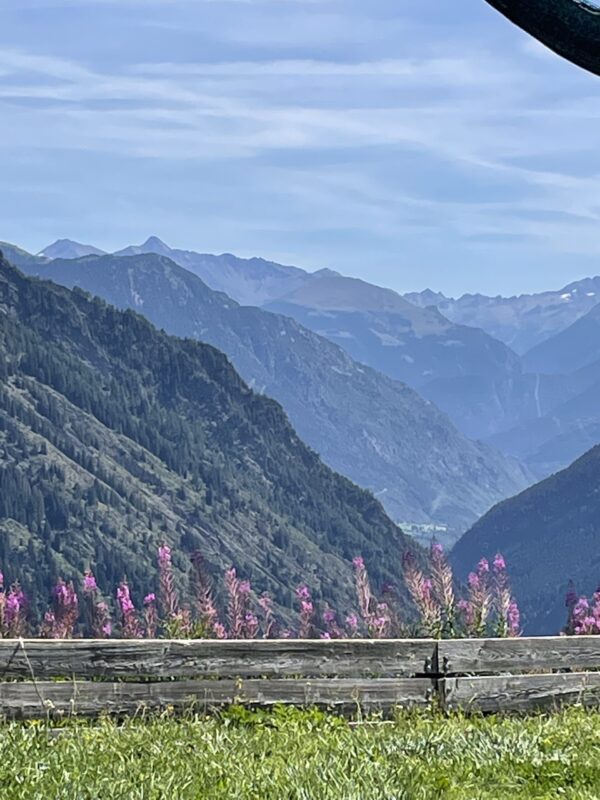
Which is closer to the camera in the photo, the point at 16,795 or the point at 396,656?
the point at 16,795

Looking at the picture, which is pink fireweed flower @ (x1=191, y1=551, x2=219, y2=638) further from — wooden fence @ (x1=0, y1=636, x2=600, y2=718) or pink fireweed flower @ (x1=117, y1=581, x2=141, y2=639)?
wooden fence @ (x1=0, y1=636, x2=600, y2=718)

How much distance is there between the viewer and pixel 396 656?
9859 millimetres

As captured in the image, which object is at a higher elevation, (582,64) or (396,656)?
(582,64)

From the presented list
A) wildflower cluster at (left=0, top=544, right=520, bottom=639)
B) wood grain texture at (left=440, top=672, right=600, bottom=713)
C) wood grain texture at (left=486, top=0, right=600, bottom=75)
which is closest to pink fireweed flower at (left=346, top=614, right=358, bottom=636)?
wildflower cluster at (left=0, top=544, right=520, bottom=639)

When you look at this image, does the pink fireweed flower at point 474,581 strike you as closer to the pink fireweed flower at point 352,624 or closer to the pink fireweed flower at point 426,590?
the pink fireweed flower at point 426,590

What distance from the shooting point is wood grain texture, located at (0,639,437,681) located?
29.4 feet

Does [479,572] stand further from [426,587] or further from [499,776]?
[499,776]

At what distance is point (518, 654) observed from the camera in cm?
1034

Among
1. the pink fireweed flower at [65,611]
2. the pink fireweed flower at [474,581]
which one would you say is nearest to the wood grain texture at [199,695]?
the pink fireweed flower at [65,611]

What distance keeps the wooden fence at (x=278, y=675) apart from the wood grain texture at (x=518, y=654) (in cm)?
1

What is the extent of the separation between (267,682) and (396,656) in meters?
1.06

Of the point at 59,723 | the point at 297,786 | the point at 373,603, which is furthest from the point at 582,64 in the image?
the point at 373,603

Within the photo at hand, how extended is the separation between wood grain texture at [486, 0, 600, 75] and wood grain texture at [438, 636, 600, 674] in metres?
7.10

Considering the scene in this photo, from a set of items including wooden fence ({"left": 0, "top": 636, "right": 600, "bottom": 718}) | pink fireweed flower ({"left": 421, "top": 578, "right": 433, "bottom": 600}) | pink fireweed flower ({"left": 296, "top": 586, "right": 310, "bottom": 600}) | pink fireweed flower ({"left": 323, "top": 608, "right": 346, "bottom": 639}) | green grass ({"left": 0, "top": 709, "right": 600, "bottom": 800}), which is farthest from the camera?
pink fireweed flower ({"left": 296, "top": 586, "right": 310, "bottom": 600})
